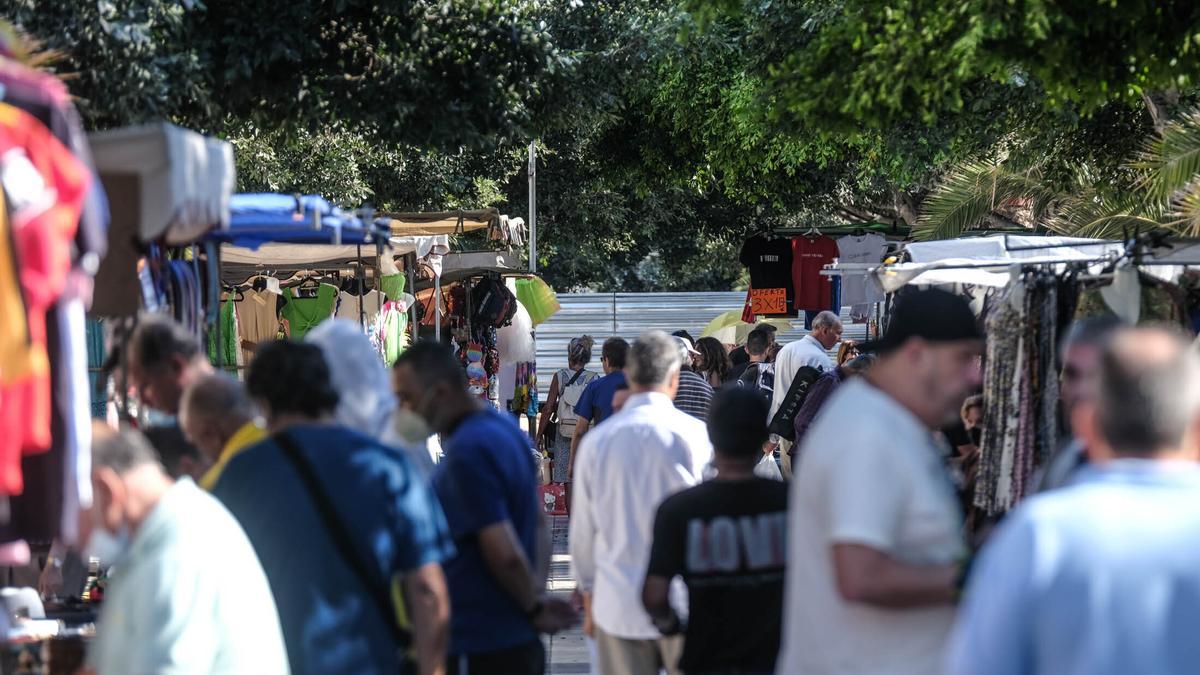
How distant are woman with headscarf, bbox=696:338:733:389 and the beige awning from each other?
8.17ft

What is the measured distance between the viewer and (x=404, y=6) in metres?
10.2

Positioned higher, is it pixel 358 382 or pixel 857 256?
pixel 857 256

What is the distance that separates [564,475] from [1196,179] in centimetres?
656

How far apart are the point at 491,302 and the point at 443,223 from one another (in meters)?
2.38

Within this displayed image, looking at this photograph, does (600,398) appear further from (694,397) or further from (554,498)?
(554,498)

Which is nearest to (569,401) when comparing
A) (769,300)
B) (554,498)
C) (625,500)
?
(554,498)

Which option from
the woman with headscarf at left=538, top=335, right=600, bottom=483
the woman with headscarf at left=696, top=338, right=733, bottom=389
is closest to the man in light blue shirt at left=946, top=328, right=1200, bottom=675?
the woman with headscarf at left=696, top=338, right=733, bottom=389

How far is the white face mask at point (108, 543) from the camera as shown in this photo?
12.0ft

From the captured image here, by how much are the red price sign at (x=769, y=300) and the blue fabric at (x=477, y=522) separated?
504 inches

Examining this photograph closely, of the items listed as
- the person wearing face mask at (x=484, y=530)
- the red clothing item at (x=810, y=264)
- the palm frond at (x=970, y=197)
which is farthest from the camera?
the palm frond at (x=970, y=197)

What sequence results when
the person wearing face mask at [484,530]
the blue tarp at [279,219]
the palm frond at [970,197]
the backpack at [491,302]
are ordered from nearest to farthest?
the person wearing face mask at [484,530]
the blue tarp at [279,219]
the backpack at [491,302]
the palm frond at [970,197]

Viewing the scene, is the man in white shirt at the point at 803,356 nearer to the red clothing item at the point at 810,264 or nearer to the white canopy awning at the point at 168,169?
the red clothing item at the point at 810,264

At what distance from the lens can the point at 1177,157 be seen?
11.7 m

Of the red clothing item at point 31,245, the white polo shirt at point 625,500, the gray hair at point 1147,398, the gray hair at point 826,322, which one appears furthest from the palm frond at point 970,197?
the gray hair at point 1147,398
